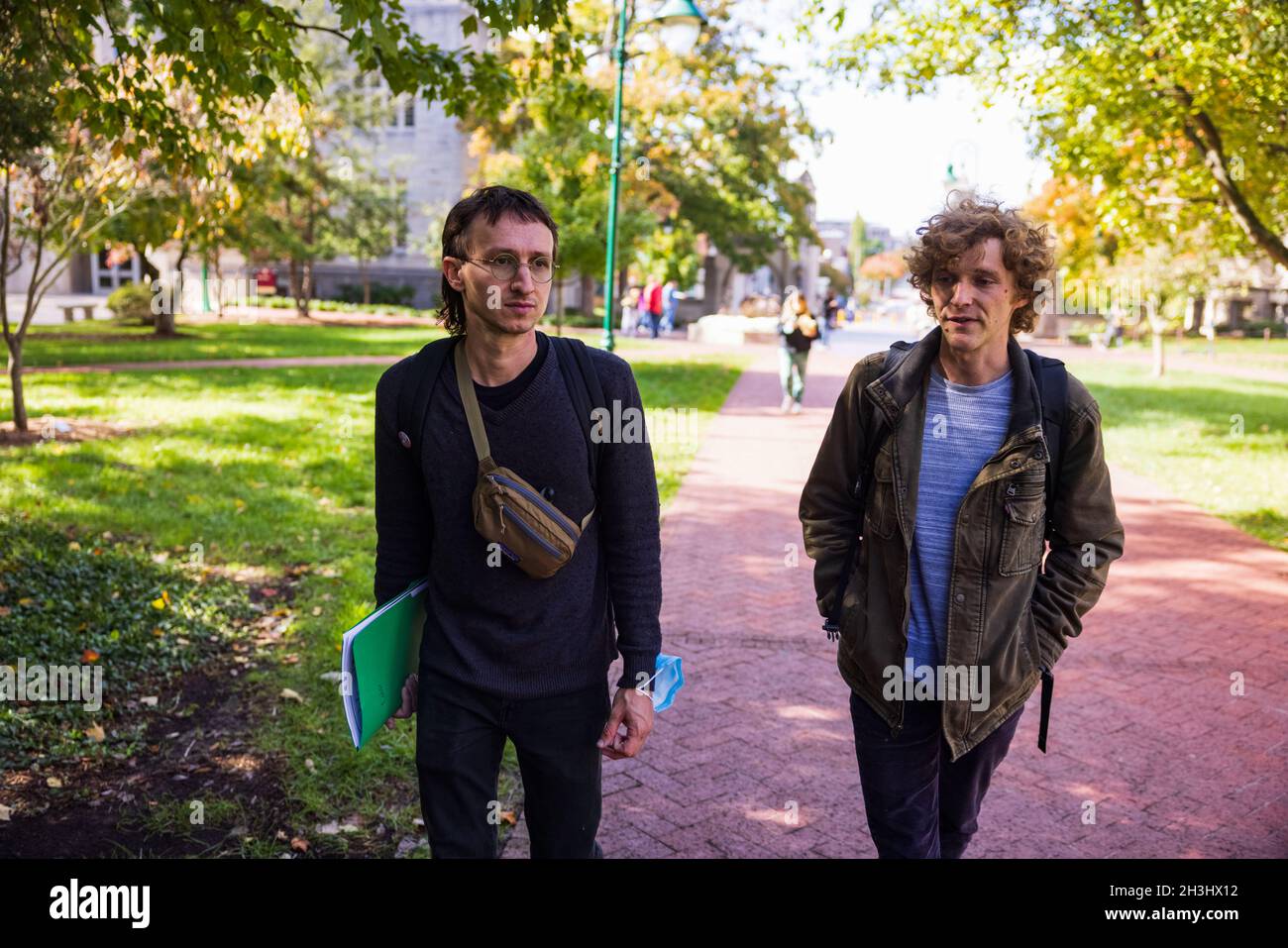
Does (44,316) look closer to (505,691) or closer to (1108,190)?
(1108,190)

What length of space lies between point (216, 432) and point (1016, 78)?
31.9 feet

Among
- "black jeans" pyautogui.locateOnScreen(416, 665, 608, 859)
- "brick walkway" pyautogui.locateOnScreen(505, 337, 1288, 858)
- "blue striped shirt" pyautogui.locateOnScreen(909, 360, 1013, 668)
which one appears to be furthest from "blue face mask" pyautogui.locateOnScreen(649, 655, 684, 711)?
"brick walkway" pyautogui.locateOnScreen(505, 337, 1288, 858)

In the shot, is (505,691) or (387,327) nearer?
(505,691)

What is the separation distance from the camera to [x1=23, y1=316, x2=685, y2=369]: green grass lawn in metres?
20.8

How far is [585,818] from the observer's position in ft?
9.20

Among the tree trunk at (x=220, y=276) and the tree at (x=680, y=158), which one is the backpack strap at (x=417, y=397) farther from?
the tree trunk at (x=220, y=276)

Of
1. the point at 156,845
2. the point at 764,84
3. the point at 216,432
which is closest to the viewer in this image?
the point at 156,845

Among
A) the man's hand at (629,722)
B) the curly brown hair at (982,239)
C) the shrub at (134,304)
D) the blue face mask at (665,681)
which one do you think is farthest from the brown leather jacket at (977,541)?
the shrub at (134,304)

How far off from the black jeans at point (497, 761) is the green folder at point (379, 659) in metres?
0.10

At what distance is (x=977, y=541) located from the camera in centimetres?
284

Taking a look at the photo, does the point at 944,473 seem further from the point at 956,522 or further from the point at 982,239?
the point at 982,239
